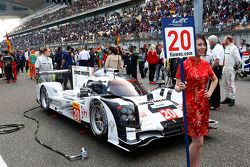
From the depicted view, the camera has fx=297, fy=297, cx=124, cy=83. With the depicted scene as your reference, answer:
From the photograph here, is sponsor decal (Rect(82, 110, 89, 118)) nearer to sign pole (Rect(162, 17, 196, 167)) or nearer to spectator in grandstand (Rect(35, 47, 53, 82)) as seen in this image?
sign pole (Rect(162, 17, 196, 167))

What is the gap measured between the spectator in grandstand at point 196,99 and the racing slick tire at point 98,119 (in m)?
1.69

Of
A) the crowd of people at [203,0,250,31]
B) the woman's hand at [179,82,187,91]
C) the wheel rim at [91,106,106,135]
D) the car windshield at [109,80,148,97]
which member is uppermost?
the crowd of people at [203,0,250,31]

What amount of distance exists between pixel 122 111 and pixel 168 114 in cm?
79

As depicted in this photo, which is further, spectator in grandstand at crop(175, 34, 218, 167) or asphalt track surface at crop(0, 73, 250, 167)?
asphalt track surface at crop(0, 73, 250, 167)

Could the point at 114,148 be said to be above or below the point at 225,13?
below

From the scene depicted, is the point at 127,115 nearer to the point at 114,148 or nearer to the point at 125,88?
the point at 114,148

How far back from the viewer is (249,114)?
6465 mm

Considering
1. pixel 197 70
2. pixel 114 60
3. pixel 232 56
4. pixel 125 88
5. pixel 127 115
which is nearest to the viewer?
pixel 197 70

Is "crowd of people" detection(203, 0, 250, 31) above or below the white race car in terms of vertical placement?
above

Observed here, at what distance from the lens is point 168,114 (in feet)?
15.3

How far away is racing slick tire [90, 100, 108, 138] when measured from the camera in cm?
465

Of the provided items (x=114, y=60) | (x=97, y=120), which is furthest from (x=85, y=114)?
(x=114, y=60)

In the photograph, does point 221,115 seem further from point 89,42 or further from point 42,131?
point 89,42

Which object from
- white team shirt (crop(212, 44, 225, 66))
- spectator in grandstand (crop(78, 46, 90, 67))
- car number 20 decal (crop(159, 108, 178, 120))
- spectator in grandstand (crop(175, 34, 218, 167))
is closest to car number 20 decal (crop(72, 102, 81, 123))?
car number 20 decal (crop(159, 108, 178, 120))
